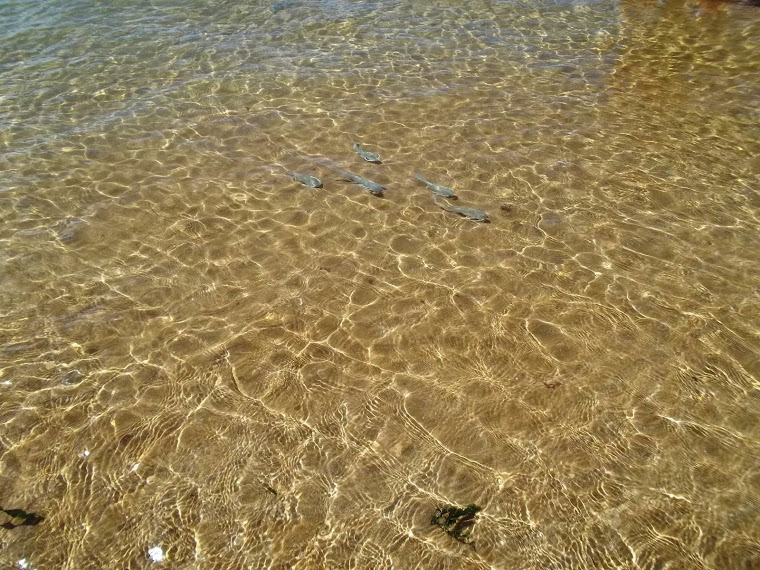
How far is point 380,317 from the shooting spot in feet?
17.6

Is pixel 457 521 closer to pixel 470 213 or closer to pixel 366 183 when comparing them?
pixel 470 213

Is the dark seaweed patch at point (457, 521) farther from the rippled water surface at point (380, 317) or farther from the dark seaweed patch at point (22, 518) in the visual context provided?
the dark seaweed patch at point (22, 518)

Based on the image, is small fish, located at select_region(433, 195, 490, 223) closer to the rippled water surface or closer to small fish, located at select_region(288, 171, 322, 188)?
the rippled water surface

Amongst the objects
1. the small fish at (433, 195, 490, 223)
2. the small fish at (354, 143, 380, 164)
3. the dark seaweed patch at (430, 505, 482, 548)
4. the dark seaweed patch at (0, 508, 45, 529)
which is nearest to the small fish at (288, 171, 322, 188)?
the small fish at (354, 143, 380, 164)

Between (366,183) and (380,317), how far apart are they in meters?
2.38

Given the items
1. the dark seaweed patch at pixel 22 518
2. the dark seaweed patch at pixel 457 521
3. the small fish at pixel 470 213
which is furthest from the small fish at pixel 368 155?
the dark seaweed patch at pixel 22 518

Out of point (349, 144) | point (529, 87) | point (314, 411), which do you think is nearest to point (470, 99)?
point (529, 87)

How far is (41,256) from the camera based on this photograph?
239 inches

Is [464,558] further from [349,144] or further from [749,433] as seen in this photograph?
[349,144]

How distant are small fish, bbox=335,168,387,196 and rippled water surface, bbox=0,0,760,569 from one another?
11 centimetres

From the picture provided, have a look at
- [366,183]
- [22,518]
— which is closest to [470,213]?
[366,183]

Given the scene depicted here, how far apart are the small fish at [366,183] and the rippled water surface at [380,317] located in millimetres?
111

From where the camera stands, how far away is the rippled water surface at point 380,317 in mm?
3818

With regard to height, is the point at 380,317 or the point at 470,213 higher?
the point at 470,213
